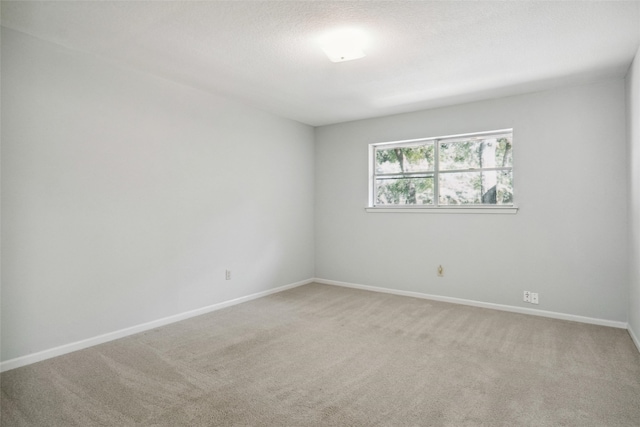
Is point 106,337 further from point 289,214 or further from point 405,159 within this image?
point 405,159

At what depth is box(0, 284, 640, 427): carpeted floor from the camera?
199 cm

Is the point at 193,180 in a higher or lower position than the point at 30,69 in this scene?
lower

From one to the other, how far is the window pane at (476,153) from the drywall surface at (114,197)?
2.43m

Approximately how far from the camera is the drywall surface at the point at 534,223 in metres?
3.53

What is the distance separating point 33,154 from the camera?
2.69 metres

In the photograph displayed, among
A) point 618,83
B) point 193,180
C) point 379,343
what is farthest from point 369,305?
point 618,83

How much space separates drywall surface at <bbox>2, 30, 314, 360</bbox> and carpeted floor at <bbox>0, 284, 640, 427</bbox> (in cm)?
39

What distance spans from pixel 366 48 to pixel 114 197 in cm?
257

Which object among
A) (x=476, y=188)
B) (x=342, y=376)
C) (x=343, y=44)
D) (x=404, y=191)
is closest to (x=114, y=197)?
(x=343, y=44)

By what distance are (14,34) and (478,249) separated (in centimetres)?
485

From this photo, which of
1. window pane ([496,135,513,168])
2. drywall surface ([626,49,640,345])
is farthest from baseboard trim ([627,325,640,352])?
window pane ([496,135,513,168])

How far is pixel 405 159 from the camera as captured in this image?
495cm

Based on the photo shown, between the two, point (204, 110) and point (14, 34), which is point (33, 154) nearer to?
point (14, 34)

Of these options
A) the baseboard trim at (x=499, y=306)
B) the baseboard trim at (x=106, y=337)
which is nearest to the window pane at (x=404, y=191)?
the baseboard trim at (x=499, y=306)
